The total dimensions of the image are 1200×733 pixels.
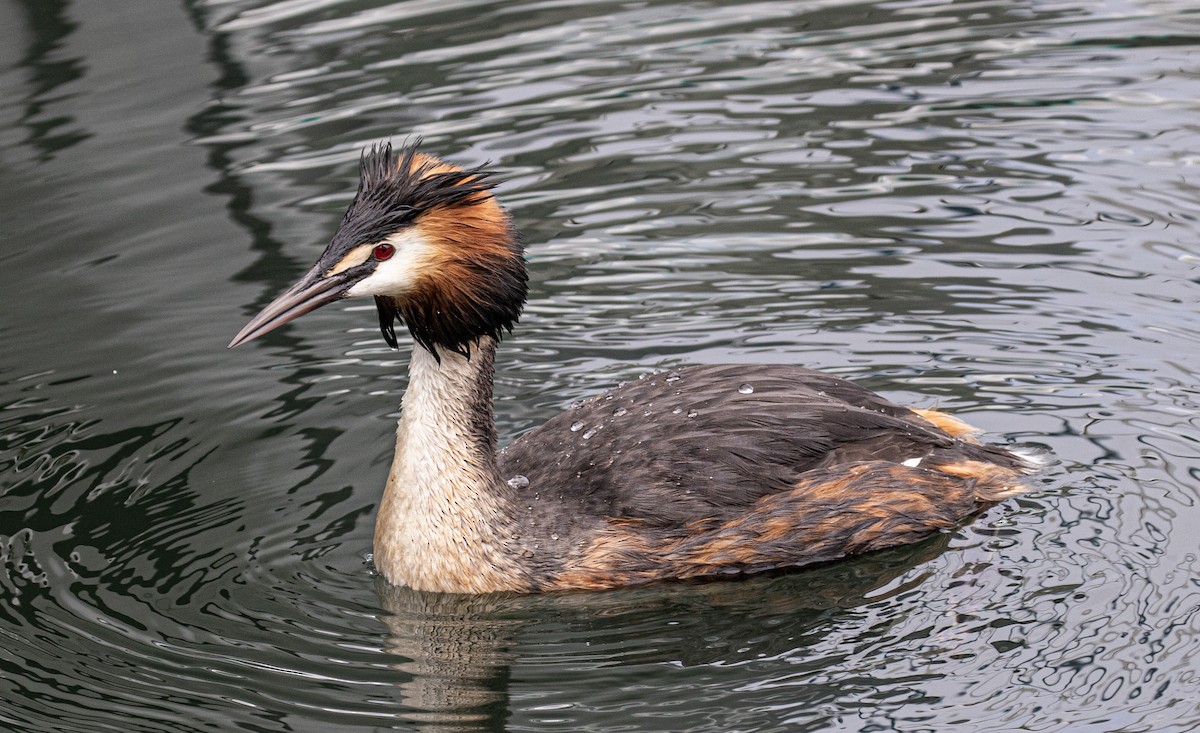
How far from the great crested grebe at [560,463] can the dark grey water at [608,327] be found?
137 millimetres

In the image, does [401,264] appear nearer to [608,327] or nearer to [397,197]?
[397,197]

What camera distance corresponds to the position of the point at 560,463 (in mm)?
6492

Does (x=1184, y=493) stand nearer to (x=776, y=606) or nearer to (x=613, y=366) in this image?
(x=776, y=606)

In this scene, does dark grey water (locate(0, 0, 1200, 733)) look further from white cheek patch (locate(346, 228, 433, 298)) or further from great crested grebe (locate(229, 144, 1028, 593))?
white cheek patch (locate(346, 228, 433, 298))

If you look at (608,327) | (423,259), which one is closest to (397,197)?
(423,259)

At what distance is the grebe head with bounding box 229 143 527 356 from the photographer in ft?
19.7

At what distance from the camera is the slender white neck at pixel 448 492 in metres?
6.26

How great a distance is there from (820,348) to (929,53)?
4638 mm

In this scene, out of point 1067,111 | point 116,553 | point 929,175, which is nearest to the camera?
point 116,553

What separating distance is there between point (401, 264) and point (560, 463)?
3.40 ft

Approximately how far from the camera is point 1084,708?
17.1ft

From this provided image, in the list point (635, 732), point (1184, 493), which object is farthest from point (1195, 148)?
point (635, 732)

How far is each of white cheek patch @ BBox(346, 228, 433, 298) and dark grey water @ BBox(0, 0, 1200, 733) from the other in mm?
1171

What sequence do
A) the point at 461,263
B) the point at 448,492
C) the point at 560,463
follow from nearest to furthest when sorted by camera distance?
the point at 461,263 → the point at 448,492 → the point at 560,463
